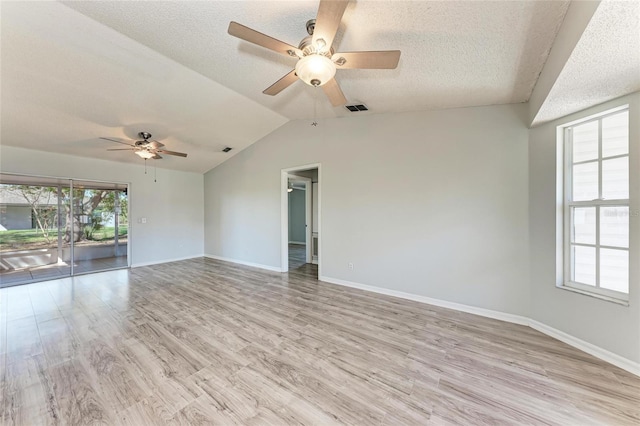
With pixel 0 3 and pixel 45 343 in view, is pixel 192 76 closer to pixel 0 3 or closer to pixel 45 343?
pixel 0 3

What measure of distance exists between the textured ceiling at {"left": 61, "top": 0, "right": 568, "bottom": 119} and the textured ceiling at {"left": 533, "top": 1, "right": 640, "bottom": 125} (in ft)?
1.19

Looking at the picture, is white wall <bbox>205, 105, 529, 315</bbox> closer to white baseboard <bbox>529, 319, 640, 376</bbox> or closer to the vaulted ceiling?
white baseboard <bbox>529, 319, 640, 376</bbox>

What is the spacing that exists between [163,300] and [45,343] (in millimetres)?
1273

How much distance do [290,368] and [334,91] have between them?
8.78ft

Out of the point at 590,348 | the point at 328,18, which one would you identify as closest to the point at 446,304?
the point at 590,348

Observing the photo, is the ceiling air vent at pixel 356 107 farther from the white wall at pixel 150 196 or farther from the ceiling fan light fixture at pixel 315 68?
the white wall at pixel 150 196

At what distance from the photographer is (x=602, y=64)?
5.46 ft

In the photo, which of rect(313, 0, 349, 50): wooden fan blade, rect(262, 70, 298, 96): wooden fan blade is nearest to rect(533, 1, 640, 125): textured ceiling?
rect(313, 0, 349, 50): wooden fan blade

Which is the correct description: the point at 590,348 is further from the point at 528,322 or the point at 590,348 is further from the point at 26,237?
the point at 26,237

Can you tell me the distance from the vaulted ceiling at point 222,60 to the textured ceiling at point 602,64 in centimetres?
1

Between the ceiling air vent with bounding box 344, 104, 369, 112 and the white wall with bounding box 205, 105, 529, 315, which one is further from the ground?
the ceiling air vent with bounding box 344, 104, 369, 112

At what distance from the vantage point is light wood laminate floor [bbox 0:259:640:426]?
1622mm

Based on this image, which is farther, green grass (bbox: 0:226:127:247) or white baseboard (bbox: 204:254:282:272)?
white baseboard (bbox: 204:254:282:272)

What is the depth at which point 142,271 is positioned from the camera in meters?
5.43
